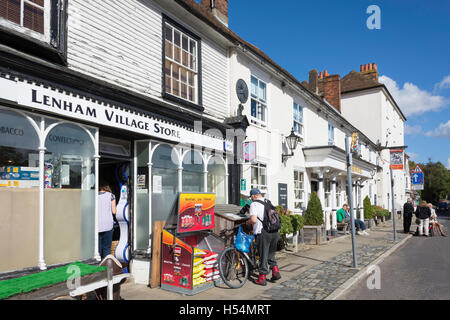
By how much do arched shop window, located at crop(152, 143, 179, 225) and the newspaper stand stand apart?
0.77 m

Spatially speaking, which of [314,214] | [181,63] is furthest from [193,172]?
[314,214]

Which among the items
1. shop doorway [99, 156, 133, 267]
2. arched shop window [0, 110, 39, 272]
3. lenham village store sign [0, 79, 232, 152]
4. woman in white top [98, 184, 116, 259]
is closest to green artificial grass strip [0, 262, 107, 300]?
arched shop window [0, 110, 39, 272]

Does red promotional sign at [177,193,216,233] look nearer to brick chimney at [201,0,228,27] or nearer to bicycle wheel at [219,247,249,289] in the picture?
bicycle wheel at [219,247,249,289]

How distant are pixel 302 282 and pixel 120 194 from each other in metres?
3.91

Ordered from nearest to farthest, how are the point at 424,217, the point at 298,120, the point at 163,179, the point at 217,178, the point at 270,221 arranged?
1. the point at 270,221
2. the point at 163,179
3. the point at 217,178
4. the point at 298,120
5. the point at 424,217

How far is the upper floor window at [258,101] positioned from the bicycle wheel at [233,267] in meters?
5.49

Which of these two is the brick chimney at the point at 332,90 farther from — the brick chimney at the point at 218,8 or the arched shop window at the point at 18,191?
the arched shop window at the point at 18,191

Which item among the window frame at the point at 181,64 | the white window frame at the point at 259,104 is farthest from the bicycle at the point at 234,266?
the white window frame at the point at 259,104

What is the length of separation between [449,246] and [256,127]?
8053mm

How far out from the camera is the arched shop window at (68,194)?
17.0 ft

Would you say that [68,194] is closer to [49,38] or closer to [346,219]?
[49,38]

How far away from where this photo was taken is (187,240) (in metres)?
6.99
